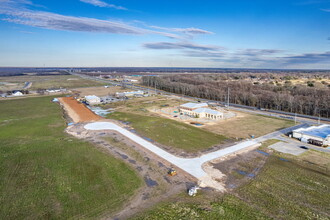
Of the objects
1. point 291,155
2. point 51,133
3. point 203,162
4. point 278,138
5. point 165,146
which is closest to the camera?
point 203,162

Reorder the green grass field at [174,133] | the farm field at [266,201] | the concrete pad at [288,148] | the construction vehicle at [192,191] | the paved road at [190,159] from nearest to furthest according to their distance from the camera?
the farm field at [266,201]
the construction vehicle at [192,191]
the paved road at [190,159]
the concrete pad at [288,148]
the green grass field at [174,133]

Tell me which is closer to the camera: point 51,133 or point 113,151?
point 113,151

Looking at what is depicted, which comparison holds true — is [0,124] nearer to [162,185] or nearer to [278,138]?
[162,185]

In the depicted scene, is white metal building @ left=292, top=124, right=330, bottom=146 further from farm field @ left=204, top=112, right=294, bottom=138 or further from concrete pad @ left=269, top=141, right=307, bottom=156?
farm field @ left=204, top=112, right=294, bottom=138

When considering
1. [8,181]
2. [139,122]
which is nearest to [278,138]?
[139,122]

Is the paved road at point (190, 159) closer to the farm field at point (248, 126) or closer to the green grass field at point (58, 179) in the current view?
the farm field at point (248, 126)

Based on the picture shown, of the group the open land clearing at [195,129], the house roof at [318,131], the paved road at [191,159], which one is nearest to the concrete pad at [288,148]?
the paved road at [191,159]

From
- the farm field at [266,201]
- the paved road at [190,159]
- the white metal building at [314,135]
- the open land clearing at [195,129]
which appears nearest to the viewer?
the farm field at [266,201]
